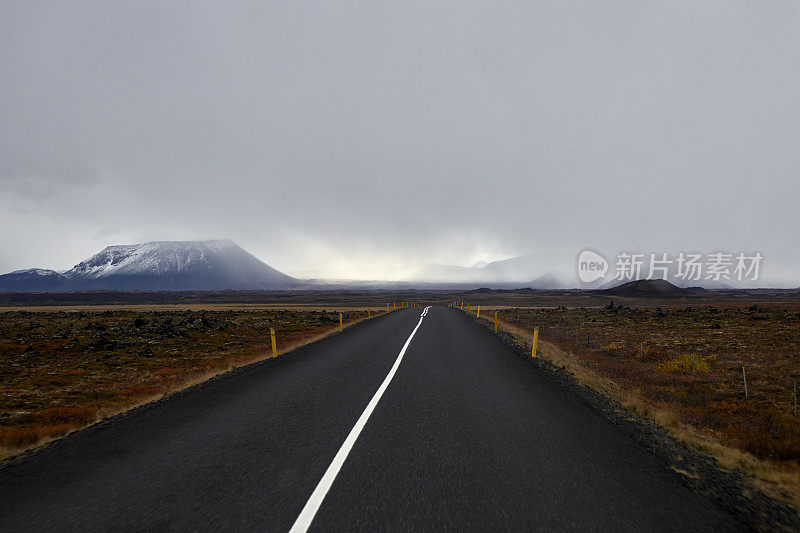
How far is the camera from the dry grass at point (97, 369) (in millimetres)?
8242

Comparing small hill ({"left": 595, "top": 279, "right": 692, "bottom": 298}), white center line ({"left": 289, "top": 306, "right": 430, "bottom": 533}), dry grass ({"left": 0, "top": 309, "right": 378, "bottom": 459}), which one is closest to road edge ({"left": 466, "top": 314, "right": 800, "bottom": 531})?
white center line ({"left": 289, "top": 306, "right": 430, "bottom": 533})

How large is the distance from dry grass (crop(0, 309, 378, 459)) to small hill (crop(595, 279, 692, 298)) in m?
151

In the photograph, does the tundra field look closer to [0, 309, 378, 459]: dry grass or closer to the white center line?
[0, 309, 378, 459]: dry grass

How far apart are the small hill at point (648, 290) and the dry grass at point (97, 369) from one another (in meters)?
151

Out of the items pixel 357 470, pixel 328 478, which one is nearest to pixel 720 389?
pixel 357 470

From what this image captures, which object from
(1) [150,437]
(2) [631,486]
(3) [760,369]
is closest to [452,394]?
(2) [631,486]

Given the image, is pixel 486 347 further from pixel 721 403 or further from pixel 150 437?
pixel 150 437

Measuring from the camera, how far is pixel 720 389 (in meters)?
11.4

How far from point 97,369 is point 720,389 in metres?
23.1

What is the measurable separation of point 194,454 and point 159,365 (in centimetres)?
1424

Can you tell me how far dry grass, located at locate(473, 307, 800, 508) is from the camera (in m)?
5.60

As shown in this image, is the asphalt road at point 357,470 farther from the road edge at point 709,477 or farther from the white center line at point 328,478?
the road edge at point 709,477

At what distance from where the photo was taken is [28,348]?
19.7 meters

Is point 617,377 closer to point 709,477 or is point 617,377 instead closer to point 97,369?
point 709,477
